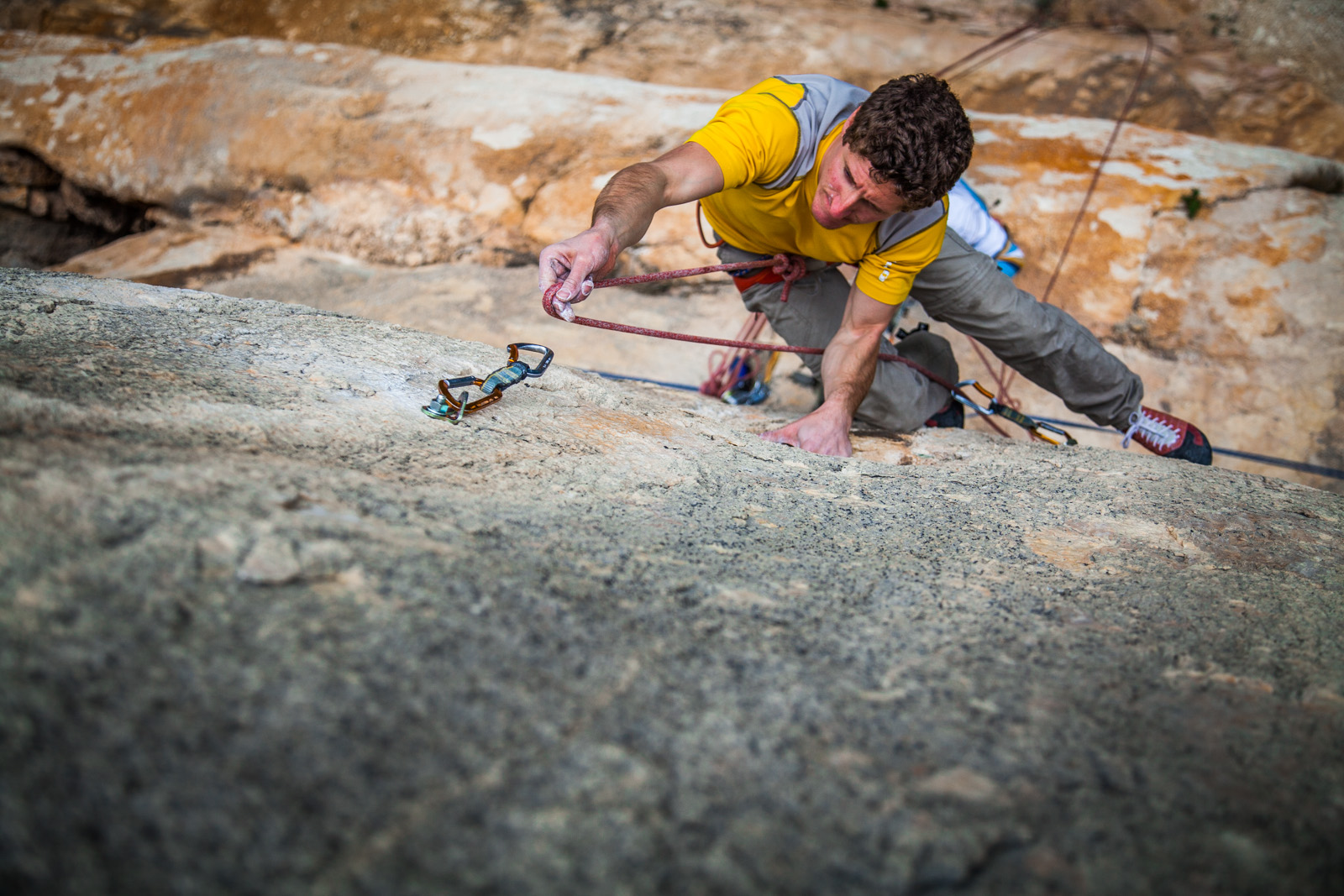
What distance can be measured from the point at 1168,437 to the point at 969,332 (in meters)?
0.72

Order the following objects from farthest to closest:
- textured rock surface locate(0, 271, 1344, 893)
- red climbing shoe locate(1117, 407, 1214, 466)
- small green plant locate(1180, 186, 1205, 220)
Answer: small green plant locate(1180, 186, 1205, 220), red climbing shoe locate(1117, 407, 1214, 466), textured rock surface locate(0, 271, 1344, 893)

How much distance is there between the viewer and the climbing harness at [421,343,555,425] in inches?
52.9

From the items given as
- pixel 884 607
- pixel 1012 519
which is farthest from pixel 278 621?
pixel 1012 519

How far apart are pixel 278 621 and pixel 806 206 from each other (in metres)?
1.63

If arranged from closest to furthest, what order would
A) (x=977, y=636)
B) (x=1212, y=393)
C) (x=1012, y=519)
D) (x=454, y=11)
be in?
(x=977, y=636) < (x=1012, y=519) < (x=1212, y=393) < (x=454, y=11)

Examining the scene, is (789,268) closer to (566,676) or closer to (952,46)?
(566,676)

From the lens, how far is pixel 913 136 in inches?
61.0

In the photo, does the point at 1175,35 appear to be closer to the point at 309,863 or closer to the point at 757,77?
the point at 757,77

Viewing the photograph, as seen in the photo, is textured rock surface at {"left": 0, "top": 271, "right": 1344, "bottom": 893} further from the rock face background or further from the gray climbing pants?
the rock face background

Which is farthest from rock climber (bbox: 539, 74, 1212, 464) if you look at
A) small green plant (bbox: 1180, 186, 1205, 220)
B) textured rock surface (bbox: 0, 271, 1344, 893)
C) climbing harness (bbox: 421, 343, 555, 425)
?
small green plant (bbox: 1180, 186, 1205, 220)

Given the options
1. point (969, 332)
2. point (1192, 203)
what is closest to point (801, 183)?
point (969, 332)

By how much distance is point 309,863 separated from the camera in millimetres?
499

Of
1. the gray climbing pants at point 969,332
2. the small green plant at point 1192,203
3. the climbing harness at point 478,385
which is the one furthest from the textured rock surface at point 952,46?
the climbing harness at point 478,385

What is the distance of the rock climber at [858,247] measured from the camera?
1.57 metres
